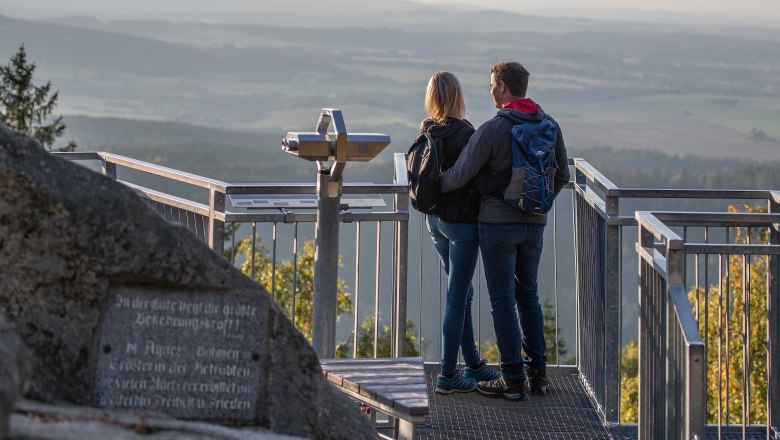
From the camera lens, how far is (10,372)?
3.19m

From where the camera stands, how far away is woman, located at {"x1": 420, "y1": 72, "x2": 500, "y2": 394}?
6.35 metres

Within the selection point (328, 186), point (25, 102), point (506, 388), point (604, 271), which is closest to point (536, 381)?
point (506, 388)

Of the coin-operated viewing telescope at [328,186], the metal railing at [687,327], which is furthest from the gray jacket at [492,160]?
the metal railing at [687,327]

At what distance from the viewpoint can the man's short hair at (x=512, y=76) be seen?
6.27m

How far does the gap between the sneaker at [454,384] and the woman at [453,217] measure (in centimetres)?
22

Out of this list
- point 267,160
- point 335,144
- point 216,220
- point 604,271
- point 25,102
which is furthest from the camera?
point 267,160

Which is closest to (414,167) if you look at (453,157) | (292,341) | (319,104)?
(453,157)

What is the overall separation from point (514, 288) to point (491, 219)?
1.59 feet

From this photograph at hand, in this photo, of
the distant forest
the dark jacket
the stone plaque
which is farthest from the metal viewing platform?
the distant forest

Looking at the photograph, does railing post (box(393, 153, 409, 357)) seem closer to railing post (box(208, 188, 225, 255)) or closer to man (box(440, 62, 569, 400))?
man (box(440, 62, 569, 400))

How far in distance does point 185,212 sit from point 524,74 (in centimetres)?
192

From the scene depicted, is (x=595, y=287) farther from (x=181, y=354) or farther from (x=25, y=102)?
(x=25, y=102)

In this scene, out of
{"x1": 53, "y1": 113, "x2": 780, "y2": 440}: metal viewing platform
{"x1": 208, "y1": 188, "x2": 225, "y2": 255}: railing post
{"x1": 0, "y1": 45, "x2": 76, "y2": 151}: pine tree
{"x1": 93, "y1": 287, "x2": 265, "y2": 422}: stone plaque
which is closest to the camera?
{"x1": 93, "y1": 287, "x2": 265, "y2": 422}: stone plaque

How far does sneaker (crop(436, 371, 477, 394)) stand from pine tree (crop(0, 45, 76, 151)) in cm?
4683
